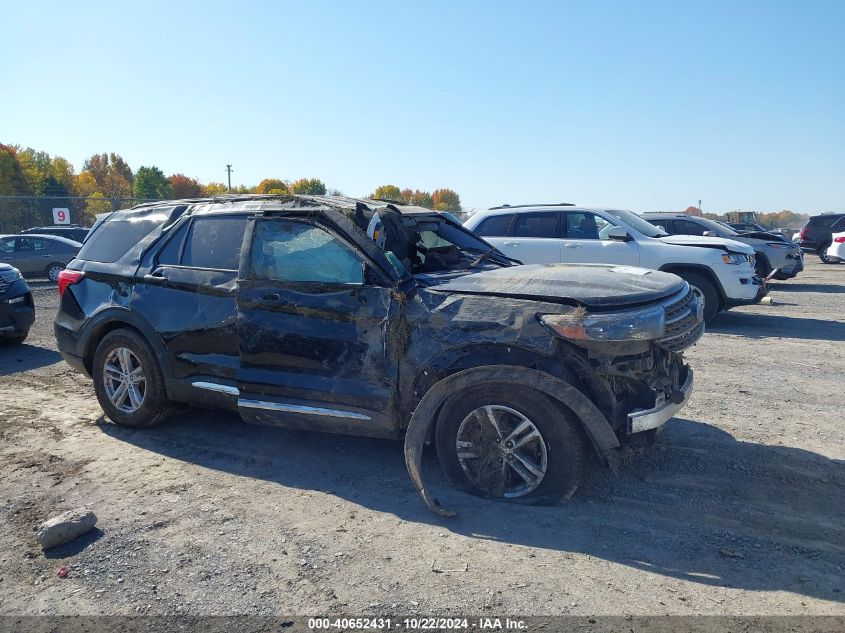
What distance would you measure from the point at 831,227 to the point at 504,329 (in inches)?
1012

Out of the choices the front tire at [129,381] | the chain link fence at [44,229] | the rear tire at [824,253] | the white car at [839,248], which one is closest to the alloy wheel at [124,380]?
the front tire at [129,381]

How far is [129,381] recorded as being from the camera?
18.6 feet

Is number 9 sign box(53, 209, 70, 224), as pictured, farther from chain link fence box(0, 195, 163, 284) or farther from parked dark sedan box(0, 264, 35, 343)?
parked dark sedan box(0, 264, 35, 343)

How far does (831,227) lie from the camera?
2506 centimetres

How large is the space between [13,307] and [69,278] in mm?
4116

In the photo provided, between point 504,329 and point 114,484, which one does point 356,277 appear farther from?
point 114,484

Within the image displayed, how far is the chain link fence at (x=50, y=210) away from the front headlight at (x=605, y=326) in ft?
68.8

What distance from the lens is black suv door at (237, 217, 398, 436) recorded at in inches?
176

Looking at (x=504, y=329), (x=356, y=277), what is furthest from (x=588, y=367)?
(x=356, y=277)

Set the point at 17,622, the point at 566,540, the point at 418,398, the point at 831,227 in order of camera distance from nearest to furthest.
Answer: the point at 17,622 → the point at 566,540 → the point at 418,398 → the point at 831,227

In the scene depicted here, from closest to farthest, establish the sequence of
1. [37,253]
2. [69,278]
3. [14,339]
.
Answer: [69,278] → [14,339] → [37,253]

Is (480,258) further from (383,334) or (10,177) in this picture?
(10,177)

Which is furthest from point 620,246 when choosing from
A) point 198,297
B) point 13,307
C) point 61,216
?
point 61,216

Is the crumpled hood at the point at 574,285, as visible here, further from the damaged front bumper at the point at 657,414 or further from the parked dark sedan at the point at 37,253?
the parked dark sedan at the point at 37,253
